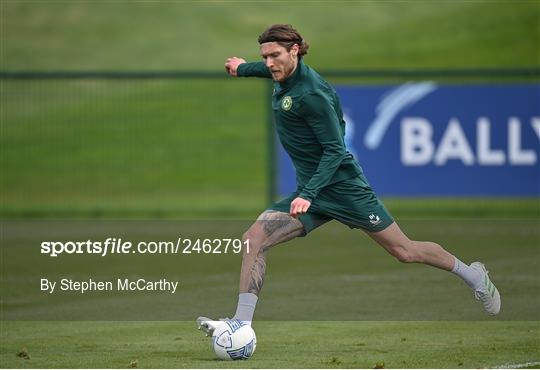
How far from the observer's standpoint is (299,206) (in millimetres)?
9539

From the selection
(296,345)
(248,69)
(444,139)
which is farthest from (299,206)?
(444,139)

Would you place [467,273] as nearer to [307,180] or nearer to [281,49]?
[307,180]

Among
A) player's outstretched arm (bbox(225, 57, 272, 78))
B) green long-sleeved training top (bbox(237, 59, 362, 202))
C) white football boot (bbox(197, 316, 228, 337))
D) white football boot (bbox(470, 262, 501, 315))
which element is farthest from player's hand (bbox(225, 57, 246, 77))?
white football boot (bbox(470, 262, 501, 315))

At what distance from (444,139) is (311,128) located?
12.7m

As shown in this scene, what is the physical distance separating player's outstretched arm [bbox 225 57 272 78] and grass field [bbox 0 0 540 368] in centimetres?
213

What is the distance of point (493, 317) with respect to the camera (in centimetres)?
1185

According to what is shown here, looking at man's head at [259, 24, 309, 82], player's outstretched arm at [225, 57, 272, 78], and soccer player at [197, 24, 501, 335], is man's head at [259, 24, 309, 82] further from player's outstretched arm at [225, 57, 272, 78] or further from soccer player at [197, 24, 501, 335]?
player's outstretched arm at [225, 57, 272, 78]

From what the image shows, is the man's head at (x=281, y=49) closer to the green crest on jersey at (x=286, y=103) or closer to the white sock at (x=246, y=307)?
the green crest on jersey at (x=286, y=103)

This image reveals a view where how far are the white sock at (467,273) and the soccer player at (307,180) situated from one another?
9cm

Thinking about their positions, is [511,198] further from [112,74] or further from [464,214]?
[112,74]

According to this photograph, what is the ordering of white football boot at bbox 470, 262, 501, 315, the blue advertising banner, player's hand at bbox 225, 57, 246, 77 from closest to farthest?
white football boot at bbox 470, 262, 501, 315
player's hand at bbox 225, 57, 246, 77
the blue advertising banner

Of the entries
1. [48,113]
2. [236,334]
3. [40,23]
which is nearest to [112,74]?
[48,113]

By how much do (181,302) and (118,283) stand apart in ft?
5.36

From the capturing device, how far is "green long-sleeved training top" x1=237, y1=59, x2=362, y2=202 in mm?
9719
